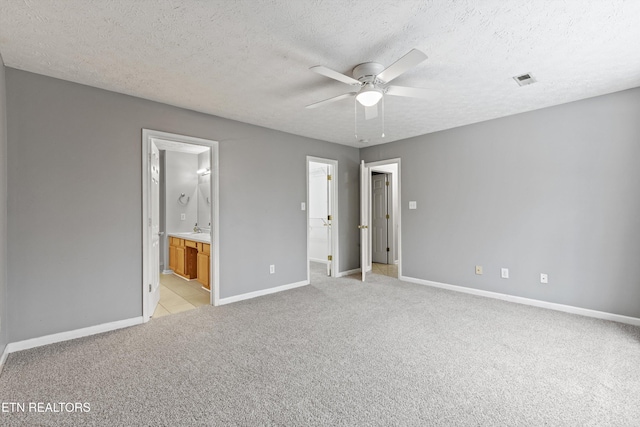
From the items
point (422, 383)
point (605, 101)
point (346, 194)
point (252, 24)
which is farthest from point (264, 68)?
point (605, 101)

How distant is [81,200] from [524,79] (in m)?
4.42

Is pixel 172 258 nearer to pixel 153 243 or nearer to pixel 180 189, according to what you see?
pixel 180 189

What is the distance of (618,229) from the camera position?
10.5 ft

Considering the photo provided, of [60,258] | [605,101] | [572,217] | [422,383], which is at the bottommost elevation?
[422,383]

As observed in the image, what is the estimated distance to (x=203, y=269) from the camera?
4.52m

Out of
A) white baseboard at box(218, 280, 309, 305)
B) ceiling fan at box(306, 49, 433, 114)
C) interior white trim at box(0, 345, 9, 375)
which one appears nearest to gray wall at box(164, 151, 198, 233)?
white baseboard at box(218, 280, 309, 305)

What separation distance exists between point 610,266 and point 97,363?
5071mm

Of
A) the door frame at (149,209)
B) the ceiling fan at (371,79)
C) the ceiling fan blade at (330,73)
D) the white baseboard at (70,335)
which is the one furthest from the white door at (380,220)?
the white baseboard at (70,335)

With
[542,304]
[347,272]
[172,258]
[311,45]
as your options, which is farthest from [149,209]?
[542,304]

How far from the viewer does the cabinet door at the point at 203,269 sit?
4383 millimetres

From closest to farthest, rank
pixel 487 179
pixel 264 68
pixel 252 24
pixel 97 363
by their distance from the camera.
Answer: pixel 252 24, pixel 97 363, pixel 264 68, pixel 487 179

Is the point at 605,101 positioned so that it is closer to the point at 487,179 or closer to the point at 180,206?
the point at 487,179

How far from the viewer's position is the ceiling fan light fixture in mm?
2484

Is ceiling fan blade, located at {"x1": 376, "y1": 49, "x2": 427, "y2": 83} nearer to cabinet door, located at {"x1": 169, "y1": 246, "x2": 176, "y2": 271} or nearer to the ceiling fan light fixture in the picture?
the ceiling fan light fixture
